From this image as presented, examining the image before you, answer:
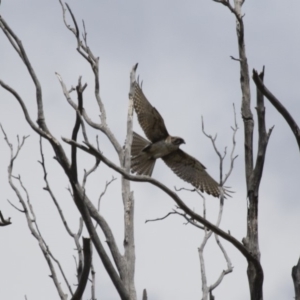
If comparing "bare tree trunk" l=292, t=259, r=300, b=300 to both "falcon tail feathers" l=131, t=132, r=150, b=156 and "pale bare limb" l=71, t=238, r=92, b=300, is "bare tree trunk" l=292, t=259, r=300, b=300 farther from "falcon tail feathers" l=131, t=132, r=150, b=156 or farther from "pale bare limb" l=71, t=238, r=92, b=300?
"falcon tail feathers" l=131, t=132, r=150, b=156

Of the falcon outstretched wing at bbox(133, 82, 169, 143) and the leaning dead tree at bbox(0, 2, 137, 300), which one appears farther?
the falcon outstretched wing at bbox(133, 82, 169, 143)

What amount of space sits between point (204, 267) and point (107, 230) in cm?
214

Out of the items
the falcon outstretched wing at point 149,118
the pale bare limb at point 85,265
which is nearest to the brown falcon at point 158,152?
the falcon outstretched wing at point 149,118

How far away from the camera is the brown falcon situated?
11116mm

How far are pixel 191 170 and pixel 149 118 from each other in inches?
53.9

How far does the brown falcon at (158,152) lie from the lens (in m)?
11.1

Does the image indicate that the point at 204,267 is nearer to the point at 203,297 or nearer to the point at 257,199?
the point at 203,297

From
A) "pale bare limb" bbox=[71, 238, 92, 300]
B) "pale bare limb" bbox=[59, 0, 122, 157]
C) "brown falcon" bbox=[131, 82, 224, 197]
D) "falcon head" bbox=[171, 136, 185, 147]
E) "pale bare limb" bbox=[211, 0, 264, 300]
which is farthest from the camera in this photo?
"falcon head" bbox=[171, 136, 185, 147]

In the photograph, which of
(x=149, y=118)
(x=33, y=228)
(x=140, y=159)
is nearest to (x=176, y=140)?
(x=149, y=118)

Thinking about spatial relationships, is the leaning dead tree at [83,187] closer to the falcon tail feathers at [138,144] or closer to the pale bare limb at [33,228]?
the pale bare limb at [33,228]

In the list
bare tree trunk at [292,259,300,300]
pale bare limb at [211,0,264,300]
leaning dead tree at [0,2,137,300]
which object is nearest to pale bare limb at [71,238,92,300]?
leaning dead tree at [0,2,137,300]

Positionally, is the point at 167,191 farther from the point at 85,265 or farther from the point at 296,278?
the point at 296,278

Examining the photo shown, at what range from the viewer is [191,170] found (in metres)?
12.1

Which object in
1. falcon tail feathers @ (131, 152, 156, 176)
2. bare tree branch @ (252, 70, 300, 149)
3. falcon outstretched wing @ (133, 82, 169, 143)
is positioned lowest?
bare tree branch @ (252, 70, 300, 149)
